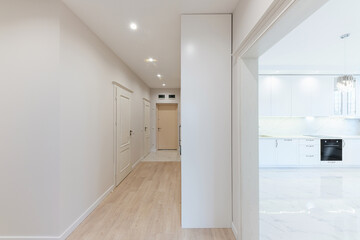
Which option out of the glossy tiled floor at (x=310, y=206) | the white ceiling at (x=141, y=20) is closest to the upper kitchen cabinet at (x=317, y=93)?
the glossy tiled floor at (x=310, y=206)

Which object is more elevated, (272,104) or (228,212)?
(272,104)

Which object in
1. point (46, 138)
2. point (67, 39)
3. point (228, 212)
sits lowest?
point (228, 212)

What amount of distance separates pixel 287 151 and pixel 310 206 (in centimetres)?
232

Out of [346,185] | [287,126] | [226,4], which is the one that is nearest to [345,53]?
[287,126]

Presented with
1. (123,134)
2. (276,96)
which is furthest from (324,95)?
(123,134)

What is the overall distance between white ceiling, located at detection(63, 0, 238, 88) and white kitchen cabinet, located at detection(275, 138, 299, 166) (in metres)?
3.59

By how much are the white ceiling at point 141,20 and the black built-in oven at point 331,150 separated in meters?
4.56

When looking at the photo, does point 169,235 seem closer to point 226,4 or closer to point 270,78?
point 226,4

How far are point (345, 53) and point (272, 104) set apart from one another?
5.95 feet

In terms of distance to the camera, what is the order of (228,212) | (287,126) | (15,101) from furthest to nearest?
(287,126) → (228,212) → (15,101)

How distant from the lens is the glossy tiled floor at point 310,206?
2.13 metres

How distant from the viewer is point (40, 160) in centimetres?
192

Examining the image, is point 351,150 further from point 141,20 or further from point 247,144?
point 141,20

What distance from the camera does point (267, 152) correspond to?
4.86 meters
